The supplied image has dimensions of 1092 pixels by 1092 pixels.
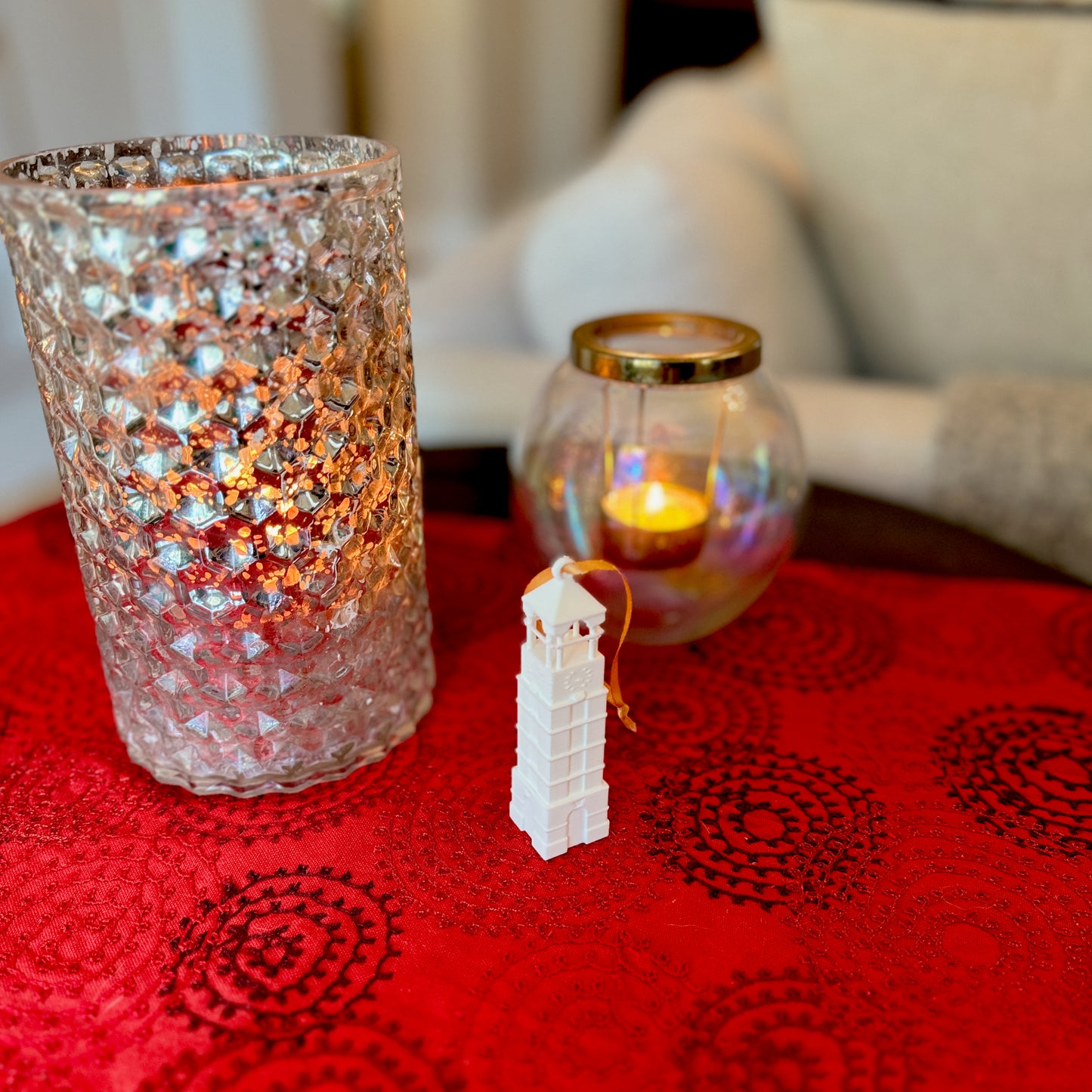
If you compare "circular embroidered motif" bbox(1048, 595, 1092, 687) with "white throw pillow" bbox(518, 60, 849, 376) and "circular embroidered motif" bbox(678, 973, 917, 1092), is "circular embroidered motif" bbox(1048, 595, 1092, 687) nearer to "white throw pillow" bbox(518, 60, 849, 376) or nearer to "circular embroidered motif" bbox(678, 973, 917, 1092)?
"circular embroidered motif" bbox(678, 973, 917, 1092)

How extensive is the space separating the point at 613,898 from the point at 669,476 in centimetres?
32

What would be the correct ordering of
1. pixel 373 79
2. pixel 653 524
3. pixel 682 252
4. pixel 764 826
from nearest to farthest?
pixel 764 826 → pixel 653 524 → pixel 682 252 → pixel 373 79

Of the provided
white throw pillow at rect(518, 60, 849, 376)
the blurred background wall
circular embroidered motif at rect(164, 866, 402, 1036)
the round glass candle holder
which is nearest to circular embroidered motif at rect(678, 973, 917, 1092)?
circular embroidered motif at rect(164, 866, 402, 1036)

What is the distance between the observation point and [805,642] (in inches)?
25.0

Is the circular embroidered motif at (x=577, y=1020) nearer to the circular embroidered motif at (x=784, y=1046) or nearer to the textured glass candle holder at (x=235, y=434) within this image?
the circular embroidered motif at (x=784, y=1046)

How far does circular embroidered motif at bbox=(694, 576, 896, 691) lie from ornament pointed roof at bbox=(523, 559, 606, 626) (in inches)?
8.3

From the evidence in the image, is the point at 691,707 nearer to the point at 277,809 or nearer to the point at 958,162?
the point at 277,809

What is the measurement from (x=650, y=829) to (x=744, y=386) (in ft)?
0.96

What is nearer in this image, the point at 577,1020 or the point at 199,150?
the point at 577,1020

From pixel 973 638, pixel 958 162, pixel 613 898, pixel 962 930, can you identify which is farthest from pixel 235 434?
pixel 958 162

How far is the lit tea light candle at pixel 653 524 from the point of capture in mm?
604

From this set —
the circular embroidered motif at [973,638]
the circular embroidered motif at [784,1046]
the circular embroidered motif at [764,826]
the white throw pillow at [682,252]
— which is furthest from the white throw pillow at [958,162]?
the circular embroidered motif at [784,1046]

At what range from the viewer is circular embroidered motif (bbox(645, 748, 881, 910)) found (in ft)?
1.46

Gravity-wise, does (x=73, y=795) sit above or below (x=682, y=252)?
below
